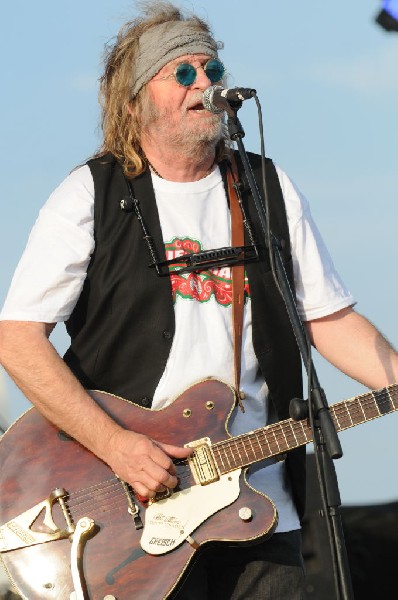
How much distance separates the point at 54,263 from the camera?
4.35 metres

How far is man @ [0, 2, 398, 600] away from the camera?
14.1 feet

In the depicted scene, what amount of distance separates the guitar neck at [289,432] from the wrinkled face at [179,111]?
1084mm

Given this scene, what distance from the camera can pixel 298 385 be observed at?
14.7 feet

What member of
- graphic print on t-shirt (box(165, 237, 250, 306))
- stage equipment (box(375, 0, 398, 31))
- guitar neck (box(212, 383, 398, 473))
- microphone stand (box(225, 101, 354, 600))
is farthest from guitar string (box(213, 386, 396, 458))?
stage equipment (box(375, 0, 398, 31))

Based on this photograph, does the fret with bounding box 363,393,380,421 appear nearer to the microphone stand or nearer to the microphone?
the microphone stand

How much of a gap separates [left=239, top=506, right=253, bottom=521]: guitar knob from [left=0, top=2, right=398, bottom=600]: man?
161mm

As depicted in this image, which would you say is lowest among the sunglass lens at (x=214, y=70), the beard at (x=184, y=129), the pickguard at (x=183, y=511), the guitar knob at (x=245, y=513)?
the guitar knob at (x=245, y=513)

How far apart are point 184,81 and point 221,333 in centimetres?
95

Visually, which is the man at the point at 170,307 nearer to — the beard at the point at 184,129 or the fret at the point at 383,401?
the beard at the point at 184,129

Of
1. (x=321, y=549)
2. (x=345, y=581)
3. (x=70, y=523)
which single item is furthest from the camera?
(x=321, y=549)

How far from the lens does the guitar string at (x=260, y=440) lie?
4211 millimetres

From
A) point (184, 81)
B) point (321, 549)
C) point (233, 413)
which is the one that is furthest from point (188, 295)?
point (321, 549)

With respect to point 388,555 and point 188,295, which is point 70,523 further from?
point 388,555

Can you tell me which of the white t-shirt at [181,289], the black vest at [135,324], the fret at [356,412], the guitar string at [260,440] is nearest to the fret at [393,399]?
the guitar string at [260,440]
